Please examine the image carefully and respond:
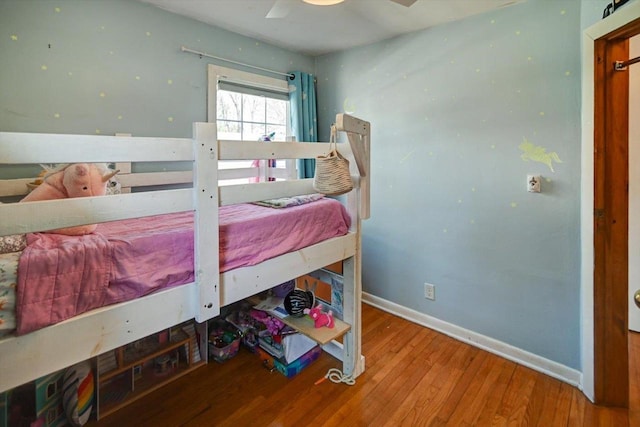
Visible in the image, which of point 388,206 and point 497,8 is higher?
point 497,8

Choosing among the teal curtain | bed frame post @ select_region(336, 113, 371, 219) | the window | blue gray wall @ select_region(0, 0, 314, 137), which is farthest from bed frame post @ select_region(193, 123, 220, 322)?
the teal curtain

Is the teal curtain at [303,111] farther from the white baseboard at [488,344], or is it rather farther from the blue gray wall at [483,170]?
the white baseboard at [488,344]

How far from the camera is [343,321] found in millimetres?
1999

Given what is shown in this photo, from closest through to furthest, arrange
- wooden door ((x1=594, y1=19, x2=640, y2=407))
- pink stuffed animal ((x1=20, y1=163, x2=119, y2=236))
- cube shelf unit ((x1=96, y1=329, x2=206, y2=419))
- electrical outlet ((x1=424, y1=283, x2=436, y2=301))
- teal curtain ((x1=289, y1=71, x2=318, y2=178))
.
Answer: pink stuffed animal ((x1=20, y1=163, x2=119, y2=236)) → wooden door ((x1=594, y1=19, x2=640, y2=407)) → cube shelf unit ((x1=96, y1=329, x2=206, y2=419)) → electrical outlet ((x1=424, y1=283, x2=436, y2=301)) → teal curtain ((x1=289, y1=71, x2=318, y2=178))

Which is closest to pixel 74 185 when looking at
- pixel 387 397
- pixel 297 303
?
pixel 297 303

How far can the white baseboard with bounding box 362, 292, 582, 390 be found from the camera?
1959 mm

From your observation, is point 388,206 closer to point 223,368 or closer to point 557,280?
point 557,280

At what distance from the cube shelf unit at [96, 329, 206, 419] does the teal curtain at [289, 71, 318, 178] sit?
168cm

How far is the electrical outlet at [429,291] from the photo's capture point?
254 centimetres

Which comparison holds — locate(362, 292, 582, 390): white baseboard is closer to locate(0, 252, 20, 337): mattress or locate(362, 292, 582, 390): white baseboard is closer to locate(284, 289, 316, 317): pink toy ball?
locate(284, 289, 316, 317): pink toy ball

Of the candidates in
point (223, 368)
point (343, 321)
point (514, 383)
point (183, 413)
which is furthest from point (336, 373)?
point (514, 383)

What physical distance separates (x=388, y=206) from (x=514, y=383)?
149 cm

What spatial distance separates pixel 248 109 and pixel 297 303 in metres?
1.74

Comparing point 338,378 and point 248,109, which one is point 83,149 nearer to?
point 338,378
